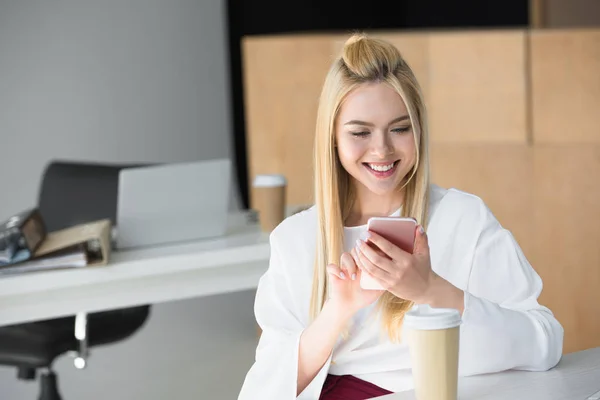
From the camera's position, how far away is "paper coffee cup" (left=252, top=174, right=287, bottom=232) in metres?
2.92

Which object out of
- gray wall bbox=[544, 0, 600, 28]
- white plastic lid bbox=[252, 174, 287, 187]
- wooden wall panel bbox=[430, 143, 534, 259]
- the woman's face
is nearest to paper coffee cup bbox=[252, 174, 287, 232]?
white plastic lid bbox=[252, 174, 287, 187]

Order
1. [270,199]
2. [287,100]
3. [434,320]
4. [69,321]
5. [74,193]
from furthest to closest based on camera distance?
[287,100] → [74,193] → [69,321] → [270,199] → [434,320]

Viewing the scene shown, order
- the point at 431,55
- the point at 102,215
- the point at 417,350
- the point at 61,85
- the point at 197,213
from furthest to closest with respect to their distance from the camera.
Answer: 1. the point at 61,85
2. the point at 431,55
3. the point at 102,215
4. the point at 197,213
5. the point at 417,350

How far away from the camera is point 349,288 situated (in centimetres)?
152

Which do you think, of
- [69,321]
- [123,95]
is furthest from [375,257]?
[123,95]

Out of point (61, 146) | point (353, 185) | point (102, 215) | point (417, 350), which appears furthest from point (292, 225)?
point (61, 146)

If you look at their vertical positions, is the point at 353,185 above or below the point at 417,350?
above

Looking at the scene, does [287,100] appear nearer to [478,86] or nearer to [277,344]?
[478,86]

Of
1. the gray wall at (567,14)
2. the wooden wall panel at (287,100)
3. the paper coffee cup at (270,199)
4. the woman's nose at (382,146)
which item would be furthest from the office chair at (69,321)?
the gray wall at (567,14)

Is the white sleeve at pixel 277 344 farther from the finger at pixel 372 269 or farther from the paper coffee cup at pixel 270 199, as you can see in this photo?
the paper coffee cup at pixel 270 199

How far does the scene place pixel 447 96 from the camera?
4066 mm

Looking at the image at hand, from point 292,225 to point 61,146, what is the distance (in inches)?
162

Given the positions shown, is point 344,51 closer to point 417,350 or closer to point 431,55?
point 417,350

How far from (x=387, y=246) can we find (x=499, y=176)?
272cm
